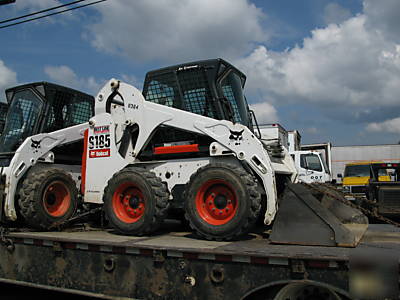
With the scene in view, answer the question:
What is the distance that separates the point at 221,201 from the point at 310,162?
1205 centimetres

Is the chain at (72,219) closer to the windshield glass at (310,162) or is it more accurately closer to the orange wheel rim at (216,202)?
the orange wheel rim at (216,202)

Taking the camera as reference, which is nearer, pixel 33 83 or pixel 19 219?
pixel 19 219

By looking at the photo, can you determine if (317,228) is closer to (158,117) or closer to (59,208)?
(158,117)

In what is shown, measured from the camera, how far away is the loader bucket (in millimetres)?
4332

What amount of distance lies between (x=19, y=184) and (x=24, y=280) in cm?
183

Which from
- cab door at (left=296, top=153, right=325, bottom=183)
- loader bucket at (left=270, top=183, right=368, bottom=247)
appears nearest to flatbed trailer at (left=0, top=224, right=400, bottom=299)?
loader bucket at (left=270, top=183, right=368, bottom=247)

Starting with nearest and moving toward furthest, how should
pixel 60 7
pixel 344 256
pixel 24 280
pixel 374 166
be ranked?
pixel 344 256
pixel 24 280
pixel 60 7
pixel 374 166

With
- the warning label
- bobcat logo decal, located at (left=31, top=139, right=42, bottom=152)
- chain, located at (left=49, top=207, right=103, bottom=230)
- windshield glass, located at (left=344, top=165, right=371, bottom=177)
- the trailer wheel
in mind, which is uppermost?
bobcat logo decal, located at (left=31, top=139, right=42, bottom=152)

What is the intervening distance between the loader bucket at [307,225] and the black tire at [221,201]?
16.5 inches

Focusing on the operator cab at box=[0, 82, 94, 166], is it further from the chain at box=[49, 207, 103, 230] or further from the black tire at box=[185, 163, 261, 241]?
the black tire at box=[185, 163, 261, 241]

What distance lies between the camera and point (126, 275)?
4.68m

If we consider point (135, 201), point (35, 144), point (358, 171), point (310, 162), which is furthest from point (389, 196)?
point (35, 144)

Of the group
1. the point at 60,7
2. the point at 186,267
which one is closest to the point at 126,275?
the point at 186,267

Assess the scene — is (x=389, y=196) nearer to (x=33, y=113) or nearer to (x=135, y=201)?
(x=135, y=201)
